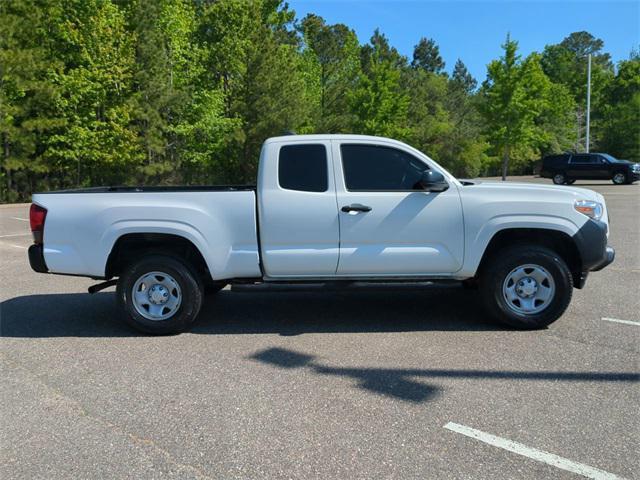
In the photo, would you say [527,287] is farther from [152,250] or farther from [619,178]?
[619,178]

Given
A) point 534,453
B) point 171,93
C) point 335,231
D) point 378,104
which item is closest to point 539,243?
point 335,231

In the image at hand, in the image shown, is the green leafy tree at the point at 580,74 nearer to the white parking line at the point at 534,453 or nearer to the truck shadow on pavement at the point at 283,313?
the truck shadow on pavement at the point at 283,313

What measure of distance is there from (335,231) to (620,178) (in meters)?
31.2

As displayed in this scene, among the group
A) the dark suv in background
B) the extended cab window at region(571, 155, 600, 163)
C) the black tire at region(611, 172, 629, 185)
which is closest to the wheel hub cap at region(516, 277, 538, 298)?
the dark suv in background

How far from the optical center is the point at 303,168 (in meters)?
5.50

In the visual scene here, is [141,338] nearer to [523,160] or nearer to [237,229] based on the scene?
[237,229]

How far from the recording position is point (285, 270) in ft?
17.8

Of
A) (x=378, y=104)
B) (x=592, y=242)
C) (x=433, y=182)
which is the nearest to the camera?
(x=433, y=182)

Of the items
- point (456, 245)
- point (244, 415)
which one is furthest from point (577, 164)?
point (244, 415)

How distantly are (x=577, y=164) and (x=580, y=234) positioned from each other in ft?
95.3

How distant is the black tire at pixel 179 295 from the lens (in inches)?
214

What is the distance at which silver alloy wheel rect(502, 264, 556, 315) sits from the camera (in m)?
5.39

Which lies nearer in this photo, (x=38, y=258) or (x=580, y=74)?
(x=38, y=258)

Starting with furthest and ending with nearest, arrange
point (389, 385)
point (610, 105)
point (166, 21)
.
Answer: point (610, 105) < point (166, 21) < point (389, 385)
